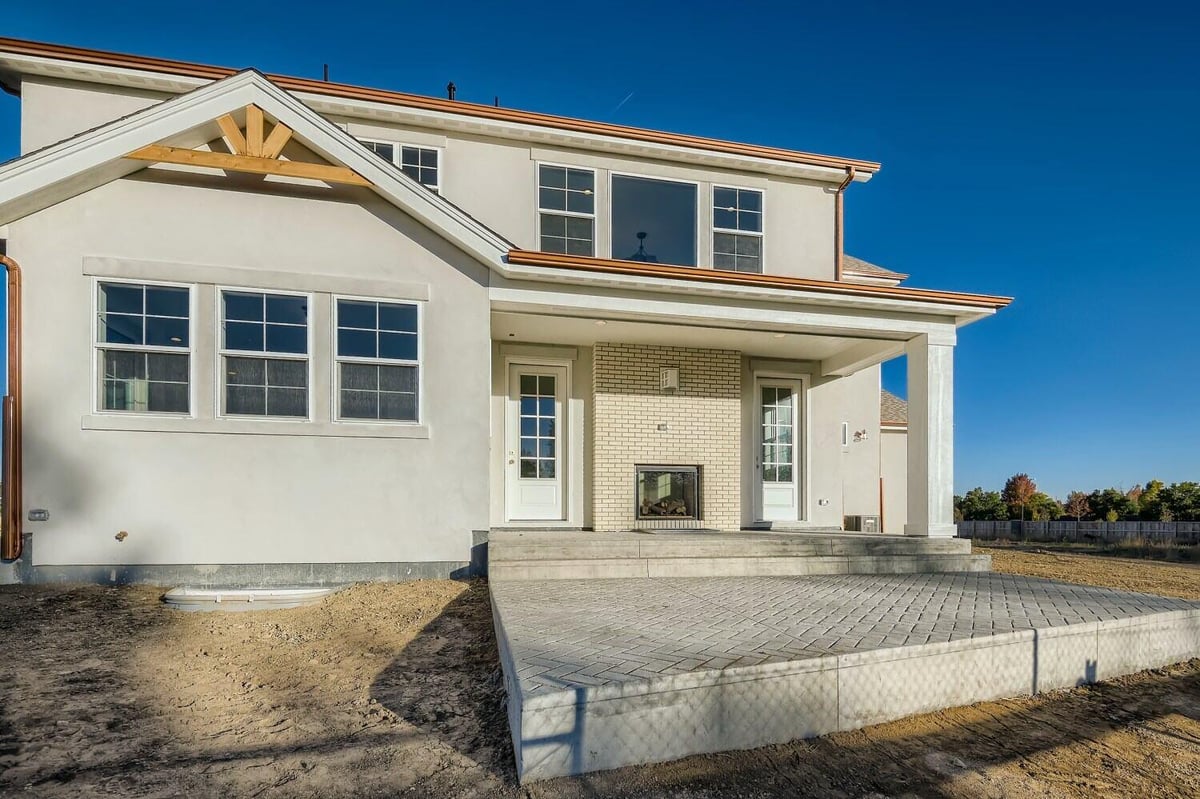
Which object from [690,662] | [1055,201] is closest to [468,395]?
[690,662]

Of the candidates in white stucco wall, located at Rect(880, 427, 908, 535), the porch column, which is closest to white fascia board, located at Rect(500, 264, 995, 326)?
the porch column

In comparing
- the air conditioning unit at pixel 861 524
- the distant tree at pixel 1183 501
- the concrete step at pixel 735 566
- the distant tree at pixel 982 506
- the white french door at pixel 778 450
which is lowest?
the distant tree at pixel 982 506

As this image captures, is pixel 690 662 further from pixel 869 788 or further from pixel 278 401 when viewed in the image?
pixel 278 401

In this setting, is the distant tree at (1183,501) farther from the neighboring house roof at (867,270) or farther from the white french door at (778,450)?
the white french door at (778,450)

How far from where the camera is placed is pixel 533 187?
30.3 ft

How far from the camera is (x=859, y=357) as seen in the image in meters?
10.0

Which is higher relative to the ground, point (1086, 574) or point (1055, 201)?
Result: point (1055, 201)

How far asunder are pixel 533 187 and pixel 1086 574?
10.8 meters

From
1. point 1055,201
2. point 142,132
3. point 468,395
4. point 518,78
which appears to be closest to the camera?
point 142,132

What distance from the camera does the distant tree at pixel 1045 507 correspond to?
25.9 meters

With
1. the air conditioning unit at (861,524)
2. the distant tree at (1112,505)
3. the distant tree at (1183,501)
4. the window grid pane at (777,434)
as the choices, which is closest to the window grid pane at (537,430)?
the window grid pane at (777,434)

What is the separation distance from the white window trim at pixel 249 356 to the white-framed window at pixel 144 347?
0.28m

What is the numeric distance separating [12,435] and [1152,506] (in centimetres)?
2759

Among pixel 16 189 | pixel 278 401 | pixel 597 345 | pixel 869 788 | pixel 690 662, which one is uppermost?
pixel 16 189
